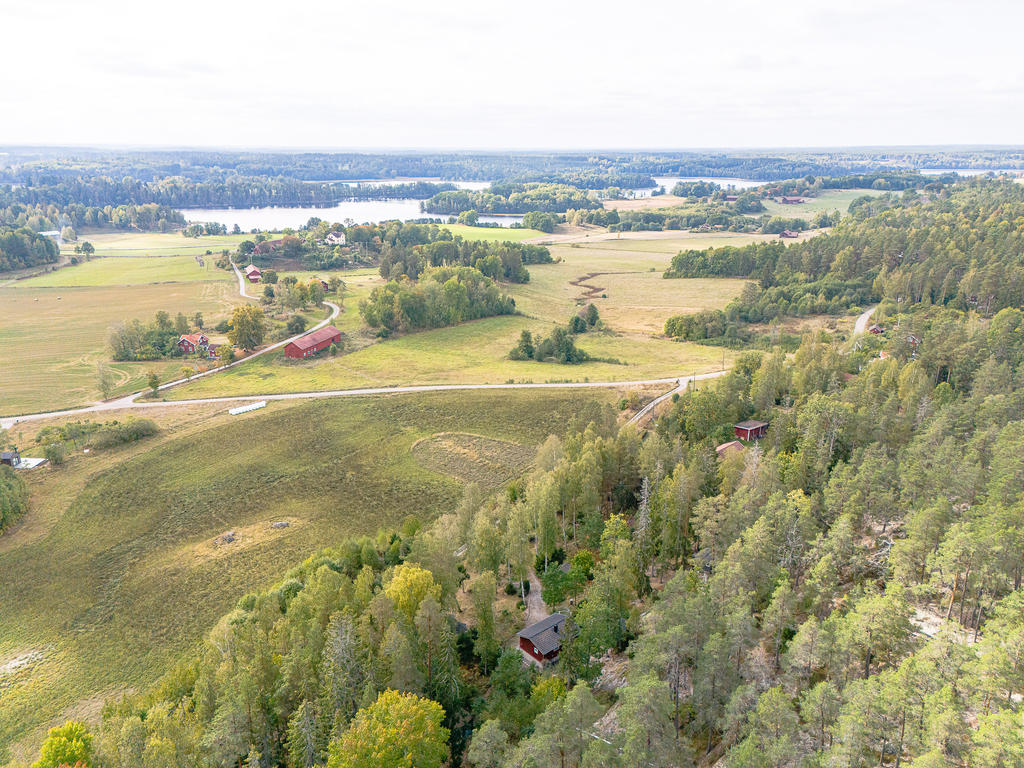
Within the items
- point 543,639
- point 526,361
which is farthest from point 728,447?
point 526,361

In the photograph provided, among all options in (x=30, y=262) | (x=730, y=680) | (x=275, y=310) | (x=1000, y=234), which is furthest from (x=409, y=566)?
(x=30, y=262)

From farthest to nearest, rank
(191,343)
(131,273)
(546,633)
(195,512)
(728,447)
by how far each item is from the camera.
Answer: (131,273) < (191,343) < (195,512) < (728,447) < (546,633)

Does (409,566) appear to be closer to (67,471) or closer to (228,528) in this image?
(228,528)

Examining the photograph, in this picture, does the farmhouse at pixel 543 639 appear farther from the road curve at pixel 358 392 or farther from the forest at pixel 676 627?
the road curve at pixel 358 392

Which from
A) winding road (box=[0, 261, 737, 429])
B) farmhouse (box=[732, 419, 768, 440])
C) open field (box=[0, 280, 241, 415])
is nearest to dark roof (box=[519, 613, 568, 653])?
farmhouse (box=[732, 419, 768, 440])

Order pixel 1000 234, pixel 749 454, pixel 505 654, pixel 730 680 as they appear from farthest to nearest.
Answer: pixel 1000 234 < pixel 749 454 < pixel 505 654 < pixel 730 680

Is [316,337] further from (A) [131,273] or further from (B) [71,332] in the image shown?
(A) [131,273]
